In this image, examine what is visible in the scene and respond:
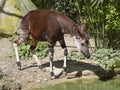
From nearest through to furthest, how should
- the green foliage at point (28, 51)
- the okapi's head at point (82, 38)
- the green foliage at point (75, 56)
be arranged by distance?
the okapi's head at point (82, 38) < the green foliage at point (75, 56) < the green foliage at point (28, 51)

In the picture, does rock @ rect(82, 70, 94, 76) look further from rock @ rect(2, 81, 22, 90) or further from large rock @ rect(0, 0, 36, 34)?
large rock @ rect(0, 0, 36, 34)

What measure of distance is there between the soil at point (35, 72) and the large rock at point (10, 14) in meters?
1.07

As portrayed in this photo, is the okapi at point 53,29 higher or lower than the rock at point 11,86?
higher

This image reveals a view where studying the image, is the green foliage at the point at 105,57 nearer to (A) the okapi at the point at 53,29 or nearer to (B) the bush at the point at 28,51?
(B) the bush at the point at 28,51

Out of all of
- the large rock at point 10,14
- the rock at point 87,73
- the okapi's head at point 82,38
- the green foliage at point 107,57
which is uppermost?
the large rock at point 10,14

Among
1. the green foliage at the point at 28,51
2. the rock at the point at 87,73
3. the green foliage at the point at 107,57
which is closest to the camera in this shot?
the rock at the point at 87,73

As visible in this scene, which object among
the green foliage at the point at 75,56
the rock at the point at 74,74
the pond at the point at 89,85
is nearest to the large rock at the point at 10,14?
the green foliage at the point at 75,56

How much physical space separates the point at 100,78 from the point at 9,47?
3.41 m

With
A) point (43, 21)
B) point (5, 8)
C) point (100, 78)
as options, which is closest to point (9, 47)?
point (5, 8)

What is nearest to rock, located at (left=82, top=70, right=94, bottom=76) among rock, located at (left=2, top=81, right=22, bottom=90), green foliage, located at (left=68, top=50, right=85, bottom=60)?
green foliage, located at (left=68, top=50, right=85, bottom=60)

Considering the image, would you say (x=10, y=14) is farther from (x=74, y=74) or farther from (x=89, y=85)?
(x=89, y=85)

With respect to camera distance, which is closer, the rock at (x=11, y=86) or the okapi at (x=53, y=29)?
the rock at (x=11, y=86)

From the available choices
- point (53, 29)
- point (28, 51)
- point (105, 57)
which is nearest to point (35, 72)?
point (53, 29)

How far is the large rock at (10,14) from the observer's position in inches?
578
